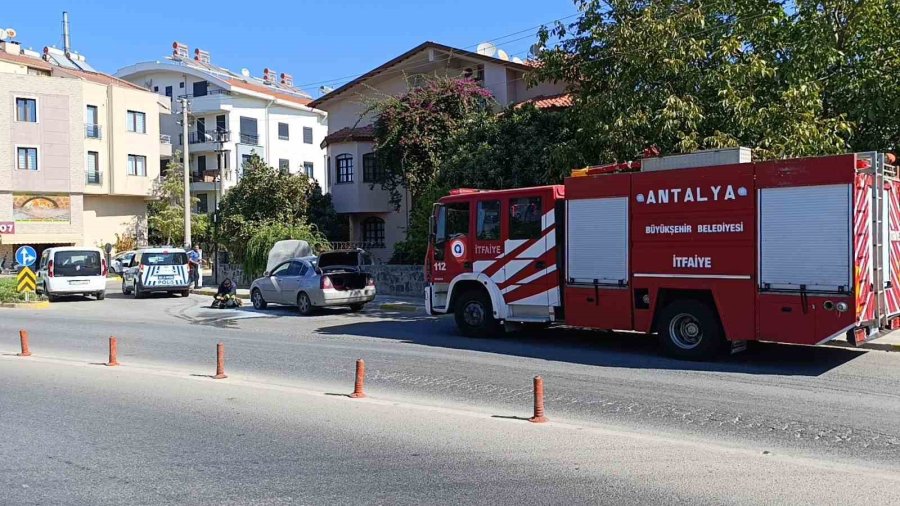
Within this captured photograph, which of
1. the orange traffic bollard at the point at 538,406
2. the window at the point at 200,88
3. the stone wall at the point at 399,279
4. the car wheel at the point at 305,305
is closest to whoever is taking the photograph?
the orange traffic bollard at the point at 538,406

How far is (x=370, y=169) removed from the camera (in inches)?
1267

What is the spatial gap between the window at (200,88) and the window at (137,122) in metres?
8.80

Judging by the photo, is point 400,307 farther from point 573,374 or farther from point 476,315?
point 573,374

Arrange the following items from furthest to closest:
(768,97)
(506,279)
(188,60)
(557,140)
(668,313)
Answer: (188,60), (557,140), (768,97), (506,279), (668,313)

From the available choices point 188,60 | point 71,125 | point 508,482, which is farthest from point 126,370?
point 188,60

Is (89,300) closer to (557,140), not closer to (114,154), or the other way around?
(557,140)

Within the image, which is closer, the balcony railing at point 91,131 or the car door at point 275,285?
the car door at point 275,285

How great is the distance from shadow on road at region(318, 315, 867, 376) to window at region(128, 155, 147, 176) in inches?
1547

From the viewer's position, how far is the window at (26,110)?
45.2 metres

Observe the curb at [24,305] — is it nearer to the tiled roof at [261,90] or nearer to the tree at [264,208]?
the tree at [264,208]

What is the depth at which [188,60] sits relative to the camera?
6712 centimetres

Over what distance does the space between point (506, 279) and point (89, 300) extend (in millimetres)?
17986

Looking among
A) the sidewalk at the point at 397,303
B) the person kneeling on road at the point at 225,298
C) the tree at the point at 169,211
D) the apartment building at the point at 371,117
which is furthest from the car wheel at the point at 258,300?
the tree at the point at 169,211

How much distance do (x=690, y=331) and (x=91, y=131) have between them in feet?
152
